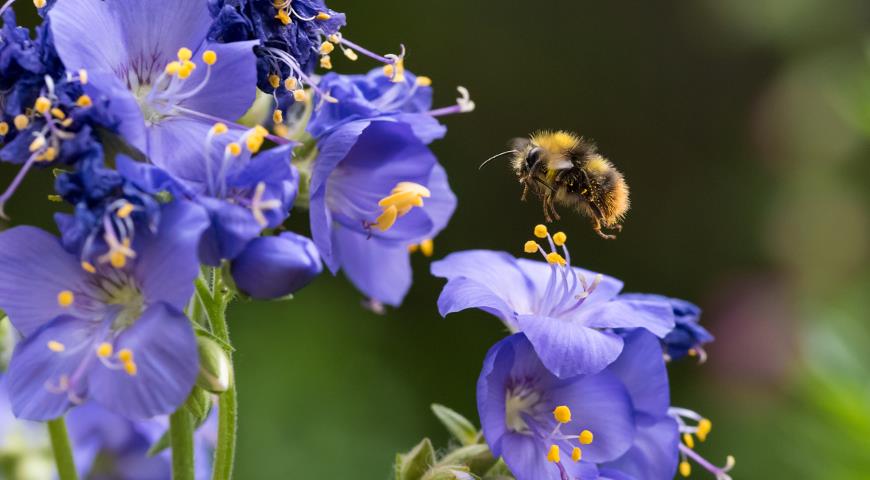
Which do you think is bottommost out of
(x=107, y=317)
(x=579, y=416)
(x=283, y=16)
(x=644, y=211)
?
(x=644, y=211)

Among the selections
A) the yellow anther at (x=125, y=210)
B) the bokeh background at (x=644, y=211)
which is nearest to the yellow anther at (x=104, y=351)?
the yellow anther at (x=125, y=210)

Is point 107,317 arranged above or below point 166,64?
below

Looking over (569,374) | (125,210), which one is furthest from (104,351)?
(569,374)

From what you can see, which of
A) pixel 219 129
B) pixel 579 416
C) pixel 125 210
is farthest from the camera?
pixel 579 416

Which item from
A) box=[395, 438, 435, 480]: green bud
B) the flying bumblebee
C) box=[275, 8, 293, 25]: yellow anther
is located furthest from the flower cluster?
box=[275, 8, 293, 25]: yellow anther

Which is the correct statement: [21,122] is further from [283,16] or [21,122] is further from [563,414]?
[563,414]

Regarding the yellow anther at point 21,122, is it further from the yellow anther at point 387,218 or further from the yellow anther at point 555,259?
the yellow anther at point 555,259

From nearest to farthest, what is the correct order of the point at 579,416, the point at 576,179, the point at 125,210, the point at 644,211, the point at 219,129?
the point at 125,210 < the point at 219,129 < the point at 579,416 < the point at 576,179 < the point at 644,211
